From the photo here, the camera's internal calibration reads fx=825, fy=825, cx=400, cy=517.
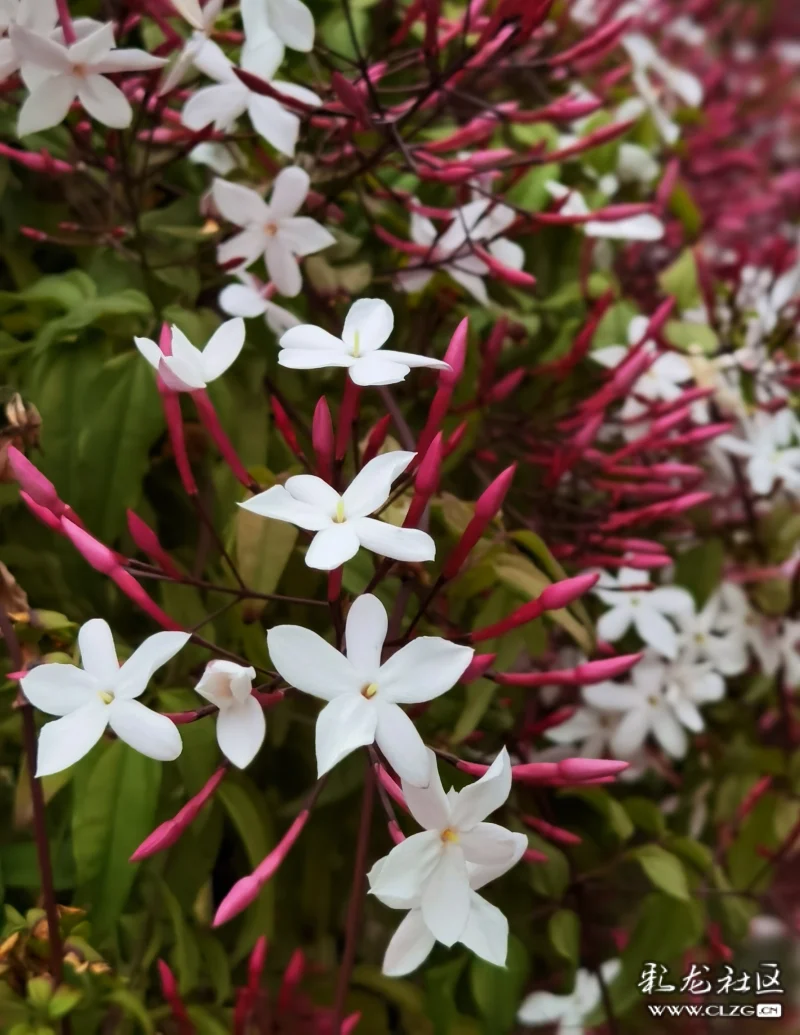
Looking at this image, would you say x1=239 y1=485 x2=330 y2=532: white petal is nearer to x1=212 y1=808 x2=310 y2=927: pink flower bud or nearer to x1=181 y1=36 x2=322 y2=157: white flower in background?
x1=212 y1=808 x2=310 y2=927: pink flower bud

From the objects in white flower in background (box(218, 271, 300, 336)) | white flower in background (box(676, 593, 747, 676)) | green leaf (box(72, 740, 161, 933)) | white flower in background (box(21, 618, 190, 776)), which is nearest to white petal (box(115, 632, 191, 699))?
white flower in background (box(21, 618, 190, 776))

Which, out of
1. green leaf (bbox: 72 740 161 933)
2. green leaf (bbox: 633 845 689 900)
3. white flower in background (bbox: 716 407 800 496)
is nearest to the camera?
green leaf (bbox: 72 740 161 933)

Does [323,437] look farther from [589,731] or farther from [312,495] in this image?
[589,731]

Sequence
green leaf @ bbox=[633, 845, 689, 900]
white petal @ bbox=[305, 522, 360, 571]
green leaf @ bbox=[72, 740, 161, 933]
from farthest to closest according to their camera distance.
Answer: green leaf @ bbox=[633, 845, 689, 900]
green leaf @ bbox=[72, 740, 161, 933]
white petal @ bbox=[305, 522, 360, 571]

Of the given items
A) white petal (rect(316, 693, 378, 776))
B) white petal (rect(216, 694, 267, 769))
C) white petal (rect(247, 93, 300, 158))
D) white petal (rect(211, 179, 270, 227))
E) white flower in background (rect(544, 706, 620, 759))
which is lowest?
white flower in background (rect(544, 706, 620, 759))

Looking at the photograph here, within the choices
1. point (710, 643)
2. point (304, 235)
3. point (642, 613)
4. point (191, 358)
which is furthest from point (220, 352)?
point (710, 643)

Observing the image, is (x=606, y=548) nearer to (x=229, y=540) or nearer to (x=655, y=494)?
(x=655, y=494)
